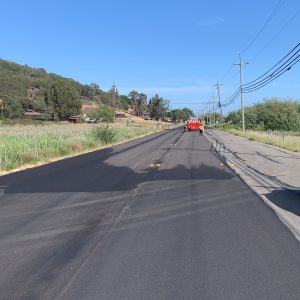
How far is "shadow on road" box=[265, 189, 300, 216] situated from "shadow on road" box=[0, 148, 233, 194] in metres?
2.94

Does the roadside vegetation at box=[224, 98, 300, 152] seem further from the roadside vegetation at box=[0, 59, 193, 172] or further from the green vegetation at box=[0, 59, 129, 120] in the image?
the green vegetation at box=[0, 59, 129, 120]

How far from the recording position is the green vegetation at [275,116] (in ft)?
272

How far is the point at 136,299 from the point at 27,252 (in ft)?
7.42

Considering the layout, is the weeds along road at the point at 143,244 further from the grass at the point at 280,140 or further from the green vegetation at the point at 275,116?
the green vegetation at the point at 275,116

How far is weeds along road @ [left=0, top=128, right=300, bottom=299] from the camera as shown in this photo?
493cm

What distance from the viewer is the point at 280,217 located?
8609mm

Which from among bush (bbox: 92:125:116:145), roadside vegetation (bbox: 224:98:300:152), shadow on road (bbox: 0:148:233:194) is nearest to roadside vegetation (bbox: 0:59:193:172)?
bush (bbox: 92:125:116:145)

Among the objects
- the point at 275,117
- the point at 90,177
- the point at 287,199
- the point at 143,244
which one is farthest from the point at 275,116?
the point at 143,244

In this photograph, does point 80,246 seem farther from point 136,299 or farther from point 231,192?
point 231,192

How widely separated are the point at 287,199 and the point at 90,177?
6.43 meters

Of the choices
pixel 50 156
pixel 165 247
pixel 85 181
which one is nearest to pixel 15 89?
pixel 50 156

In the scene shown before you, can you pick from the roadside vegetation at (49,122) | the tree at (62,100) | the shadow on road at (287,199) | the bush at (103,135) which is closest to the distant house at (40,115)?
the roadside vegetation at (49,122)

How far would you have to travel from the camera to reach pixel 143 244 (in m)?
6.70

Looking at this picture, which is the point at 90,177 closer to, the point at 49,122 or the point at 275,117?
the point at 49,122
